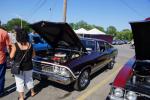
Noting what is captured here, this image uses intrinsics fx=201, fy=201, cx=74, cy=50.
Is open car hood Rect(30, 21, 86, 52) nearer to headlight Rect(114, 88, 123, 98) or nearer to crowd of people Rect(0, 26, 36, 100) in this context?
crowd of people Rect(0, 26, 36, 100)

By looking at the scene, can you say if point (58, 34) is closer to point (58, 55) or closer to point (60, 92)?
point (58, 55)

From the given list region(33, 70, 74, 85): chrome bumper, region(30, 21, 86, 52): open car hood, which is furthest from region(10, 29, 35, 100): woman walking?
region(30, 21, 86, 52): open car hood

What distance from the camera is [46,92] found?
19.4ft

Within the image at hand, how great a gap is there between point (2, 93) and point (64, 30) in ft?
8.40

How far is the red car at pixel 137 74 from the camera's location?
3602 millimetres

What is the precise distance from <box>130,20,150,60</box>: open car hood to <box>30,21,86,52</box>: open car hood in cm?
205

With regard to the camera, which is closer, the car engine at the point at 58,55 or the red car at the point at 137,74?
the red car at the point at 137,74

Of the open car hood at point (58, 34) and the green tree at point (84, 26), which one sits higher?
the green tree at point (84, 26)

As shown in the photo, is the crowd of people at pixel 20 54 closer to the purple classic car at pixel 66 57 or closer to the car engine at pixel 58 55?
the purple classic car at pixel 66 57

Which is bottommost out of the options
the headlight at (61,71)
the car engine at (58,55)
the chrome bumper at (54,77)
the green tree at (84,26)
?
the chrome bumper at (54,77)

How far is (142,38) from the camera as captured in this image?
4379 mm

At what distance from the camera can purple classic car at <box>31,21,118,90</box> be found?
5719 millimetres

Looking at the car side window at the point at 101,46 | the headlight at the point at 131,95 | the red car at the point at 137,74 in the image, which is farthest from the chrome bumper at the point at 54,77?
the car side window at the point at 101,46

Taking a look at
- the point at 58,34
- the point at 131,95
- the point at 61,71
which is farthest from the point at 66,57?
the point at 131,95
